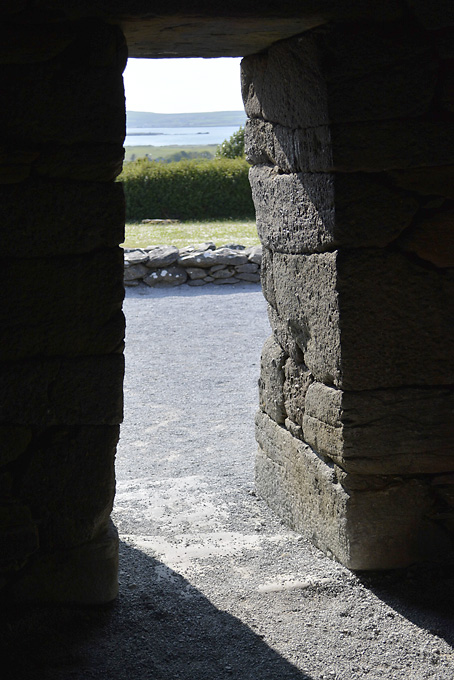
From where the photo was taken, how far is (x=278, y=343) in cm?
379

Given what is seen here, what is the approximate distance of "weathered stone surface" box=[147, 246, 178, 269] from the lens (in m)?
11.0

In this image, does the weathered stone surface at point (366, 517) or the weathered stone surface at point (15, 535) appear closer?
the weathered stone surface at point (15, 535)

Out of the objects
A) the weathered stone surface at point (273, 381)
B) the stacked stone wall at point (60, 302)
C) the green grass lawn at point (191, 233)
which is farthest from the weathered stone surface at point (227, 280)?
the stacked stone wall at point (60, 302)

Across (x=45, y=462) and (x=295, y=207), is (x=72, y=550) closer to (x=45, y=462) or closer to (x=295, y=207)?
(x=45, y=462)

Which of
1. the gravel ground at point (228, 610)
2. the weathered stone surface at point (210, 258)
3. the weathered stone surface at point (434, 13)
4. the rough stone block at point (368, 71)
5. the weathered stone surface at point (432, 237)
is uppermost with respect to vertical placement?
the weathered stone surface at point (434, 13)

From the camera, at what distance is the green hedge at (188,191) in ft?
58.6

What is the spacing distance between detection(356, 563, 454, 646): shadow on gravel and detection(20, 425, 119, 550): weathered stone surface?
124 cm

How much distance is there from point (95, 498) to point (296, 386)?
121 centimetres

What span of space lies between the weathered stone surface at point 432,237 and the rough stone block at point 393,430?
1.89ft

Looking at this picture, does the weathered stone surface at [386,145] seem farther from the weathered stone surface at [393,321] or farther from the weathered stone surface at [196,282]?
the weathered stone surface at [196,282]

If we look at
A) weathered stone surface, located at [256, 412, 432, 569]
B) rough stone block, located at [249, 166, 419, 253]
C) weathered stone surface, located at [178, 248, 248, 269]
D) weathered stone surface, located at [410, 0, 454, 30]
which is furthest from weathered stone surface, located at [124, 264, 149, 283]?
weathered stone surface, located at [410, 0, 454, 30]

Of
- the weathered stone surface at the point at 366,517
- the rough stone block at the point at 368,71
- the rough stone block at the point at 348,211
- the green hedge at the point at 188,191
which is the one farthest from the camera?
the green hedge at the point at 188,191

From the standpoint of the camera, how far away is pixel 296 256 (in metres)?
3.26

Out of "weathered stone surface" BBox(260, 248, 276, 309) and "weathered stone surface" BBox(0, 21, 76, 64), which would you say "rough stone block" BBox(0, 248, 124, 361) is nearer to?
"weathered stone surface" BBox(0, 21, 76, 64)
